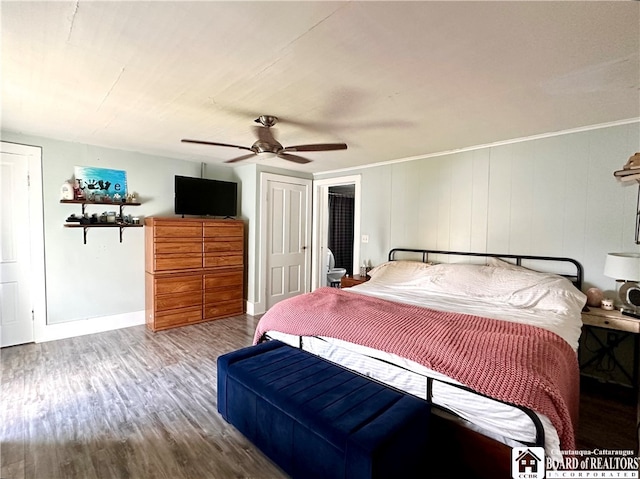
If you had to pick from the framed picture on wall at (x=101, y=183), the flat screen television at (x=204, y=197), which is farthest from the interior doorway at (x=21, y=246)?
the flat screen television at (x=204, y=197)

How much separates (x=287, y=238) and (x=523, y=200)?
11.1 feet

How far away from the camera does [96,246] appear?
13.2 ft

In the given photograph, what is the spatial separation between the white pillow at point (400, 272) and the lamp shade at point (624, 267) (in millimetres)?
1598

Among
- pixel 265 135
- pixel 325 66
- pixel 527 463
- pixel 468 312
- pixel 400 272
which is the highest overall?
pixel 325 66

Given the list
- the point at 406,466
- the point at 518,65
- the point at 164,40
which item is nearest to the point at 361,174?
the point at 518,65

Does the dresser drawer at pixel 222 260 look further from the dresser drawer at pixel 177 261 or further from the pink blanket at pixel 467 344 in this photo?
the pink blanket at pixel 467 344

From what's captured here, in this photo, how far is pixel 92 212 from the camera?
398cm

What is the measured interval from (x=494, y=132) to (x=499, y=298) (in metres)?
1.64

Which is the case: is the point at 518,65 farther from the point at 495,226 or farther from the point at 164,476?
the point at 164,476

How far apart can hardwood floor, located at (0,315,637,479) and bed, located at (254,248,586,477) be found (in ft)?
2.46

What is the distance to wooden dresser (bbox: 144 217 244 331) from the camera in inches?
161

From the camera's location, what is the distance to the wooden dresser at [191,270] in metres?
4.09

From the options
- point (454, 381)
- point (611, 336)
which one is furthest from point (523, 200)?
point (454, 381)

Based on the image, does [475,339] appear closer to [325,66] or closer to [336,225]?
[325,66]
